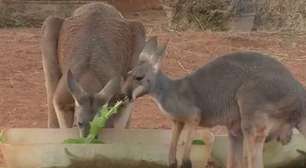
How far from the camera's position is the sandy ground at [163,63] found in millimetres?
7336

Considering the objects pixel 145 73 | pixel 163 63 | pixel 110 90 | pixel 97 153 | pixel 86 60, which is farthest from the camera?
pixel 163 63

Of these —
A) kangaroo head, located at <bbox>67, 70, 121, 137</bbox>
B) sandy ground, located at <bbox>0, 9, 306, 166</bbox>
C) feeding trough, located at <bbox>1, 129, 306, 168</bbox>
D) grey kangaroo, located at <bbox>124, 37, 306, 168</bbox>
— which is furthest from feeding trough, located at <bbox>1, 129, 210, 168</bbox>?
sandy ground, located at <bbox>0, 9, 306, 166</bbox>

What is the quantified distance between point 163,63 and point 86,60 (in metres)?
2.70

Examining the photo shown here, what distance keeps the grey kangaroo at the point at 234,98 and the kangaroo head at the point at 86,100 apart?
461mm

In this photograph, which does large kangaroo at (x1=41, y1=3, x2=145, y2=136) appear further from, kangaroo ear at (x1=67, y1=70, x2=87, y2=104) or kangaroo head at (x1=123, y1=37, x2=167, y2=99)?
kangaroo head at (x1=123, y1=37, x2=167, y2=99)

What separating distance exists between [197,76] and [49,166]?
3.44 ft

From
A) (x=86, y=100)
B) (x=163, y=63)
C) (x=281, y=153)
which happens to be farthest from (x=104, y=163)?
(x=163, y=63)

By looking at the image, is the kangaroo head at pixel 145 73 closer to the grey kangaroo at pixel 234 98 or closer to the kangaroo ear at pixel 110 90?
the grey kangaroo at pixel 234 98

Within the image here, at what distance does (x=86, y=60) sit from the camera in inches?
239

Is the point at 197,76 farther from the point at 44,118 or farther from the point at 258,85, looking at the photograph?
the point at 44,118

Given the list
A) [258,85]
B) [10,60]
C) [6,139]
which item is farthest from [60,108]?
[10,60]

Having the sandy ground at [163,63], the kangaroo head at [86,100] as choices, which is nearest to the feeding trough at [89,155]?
the kangaroo head at [86,100]

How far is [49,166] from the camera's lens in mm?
5379

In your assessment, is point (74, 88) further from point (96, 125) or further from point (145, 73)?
point (145, 73)
